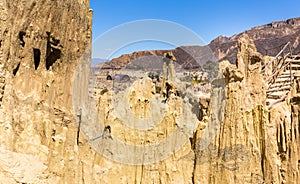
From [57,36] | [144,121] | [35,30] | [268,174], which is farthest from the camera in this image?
[144,121]

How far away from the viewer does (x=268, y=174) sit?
5.77 meters

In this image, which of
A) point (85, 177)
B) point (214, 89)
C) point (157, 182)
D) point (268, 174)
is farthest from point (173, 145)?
point (85, 177)

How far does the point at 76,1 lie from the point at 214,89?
3567mm

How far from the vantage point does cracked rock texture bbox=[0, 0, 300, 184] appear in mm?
3168

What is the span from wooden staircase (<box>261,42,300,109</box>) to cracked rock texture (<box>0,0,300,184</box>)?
0.52m

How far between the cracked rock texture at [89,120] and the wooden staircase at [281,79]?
524 mm

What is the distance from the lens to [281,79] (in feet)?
25.7

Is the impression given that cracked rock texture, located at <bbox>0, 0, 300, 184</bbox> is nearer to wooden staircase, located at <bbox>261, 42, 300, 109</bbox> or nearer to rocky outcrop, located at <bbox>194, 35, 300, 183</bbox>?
rocky outcrop, located at <bbox>194, 35, 300, 183</bbox>

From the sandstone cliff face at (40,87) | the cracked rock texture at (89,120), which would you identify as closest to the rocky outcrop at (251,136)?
the cracked rock texture at (89,120)

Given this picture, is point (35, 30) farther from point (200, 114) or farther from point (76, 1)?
point (200, 114)

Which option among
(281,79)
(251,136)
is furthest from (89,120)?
(281,79)

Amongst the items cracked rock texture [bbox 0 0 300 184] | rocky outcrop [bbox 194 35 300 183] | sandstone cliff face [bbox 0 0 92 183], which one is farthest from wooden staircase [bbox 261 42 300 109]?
sandstone cliff face [bbox 0 0 92 183]

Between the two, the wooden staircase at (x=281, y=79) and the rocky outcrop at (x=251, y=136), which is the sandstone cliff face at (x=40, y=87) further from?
the wooden staircase at (x=281, y=79)

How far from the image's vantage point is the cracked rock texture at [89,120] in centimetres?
317
